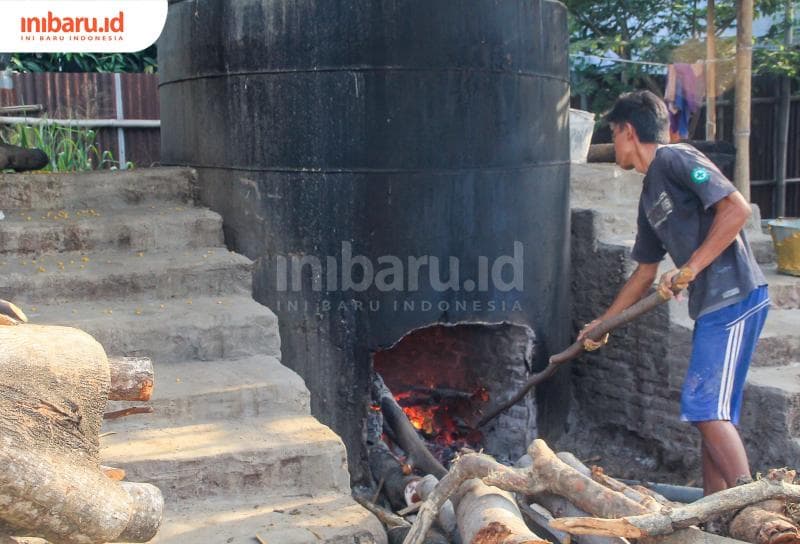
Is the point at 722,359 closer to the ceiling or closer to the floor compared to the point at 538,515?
closer to the ceiling

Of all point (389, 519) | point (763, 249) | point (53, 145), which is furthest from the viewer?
point (53, 145)

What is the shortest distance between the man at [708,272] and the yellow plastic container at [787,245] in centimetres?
214

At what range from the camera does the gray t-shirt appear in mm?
4082

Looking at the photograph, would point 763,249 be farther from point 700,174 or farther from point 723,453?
point 723,453

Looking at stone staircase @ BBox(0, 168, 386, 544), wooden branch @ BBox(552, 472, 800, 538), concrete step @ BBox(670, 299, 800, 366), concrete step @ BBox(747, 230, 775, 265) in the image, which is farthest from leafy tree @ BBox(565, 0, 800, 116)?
wooden branch @ BBox(552, 472, 800, 538)

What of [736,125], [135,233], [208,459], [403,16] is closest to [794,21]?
[736,125]

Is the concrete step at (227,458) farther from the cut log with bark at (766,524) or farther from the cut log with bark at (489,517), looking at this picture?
the cut log with bark at (766,524)

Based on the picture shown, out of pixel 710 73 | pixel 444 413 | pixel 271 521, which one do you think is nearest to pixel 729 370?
pixel 271 521

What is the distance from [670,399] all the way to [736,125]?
2.98m

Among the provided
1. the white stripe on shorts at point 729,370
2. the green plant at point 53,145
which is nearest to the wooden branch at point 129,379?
the white stripe on shorts at point 729,370

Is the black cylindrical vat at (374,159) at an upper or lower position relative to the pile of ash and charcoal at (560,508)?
upper

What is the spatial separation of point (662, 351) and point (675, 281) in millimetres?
1994

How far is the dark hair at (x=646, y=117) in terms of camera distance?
170 inches

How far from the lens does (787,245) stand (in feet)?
20.2
